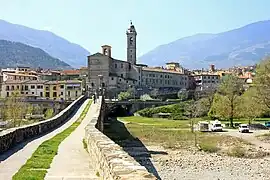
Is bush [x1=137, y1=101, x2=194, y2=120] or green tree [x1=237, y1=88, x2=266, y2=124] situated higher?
green tree [x1=237, y1=88, x2=266, y2=124]

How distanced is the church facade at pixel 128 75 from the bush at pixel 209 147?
85043 mm

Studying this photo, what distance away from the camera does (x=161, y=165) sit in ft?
131

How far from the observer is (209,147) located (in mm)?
54188

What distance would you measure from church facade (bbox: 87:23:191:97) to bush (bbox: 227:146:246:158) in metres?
90.7

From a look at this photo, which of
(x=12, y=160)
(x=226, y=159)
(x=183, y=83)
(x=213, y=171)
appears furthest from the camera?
(x=183, y=83)

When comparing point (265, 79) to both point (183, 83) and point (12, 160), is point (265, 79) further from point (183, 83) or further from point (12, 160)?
point (183, 83)

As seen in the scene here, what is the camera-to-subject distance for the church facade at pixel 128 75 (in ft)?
527

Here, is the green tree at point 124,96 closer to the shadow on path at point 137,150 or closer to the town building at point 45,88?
the town building at point 45,88

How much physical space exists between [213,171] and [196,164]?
11.9 ft

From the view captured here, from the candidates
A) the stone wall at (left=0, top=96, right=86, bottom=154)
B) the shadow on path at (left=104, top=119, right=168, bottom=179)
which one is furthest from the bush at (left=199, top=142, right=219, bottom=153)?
the stone wall at (left=0, top=96, right=86, bottom=154)

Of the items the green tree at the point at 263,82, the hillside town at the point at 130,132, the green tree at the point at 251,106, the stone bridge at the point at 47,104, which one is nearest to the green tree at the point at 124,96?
the hillside town at the point at 130,132

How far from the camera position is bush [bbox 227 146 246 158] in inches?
1913

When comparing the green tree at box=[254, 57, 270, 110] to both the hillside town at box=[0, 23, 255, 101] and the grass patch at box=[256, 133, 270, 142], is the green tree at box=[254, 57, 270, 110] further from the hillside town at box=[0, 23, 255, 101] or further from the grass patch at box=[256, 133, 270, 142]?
the hillside town at box=[0, 23, 255, 101]

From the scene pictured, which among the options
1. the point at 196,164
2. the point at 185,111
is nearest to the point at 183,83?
the point at 185,111
